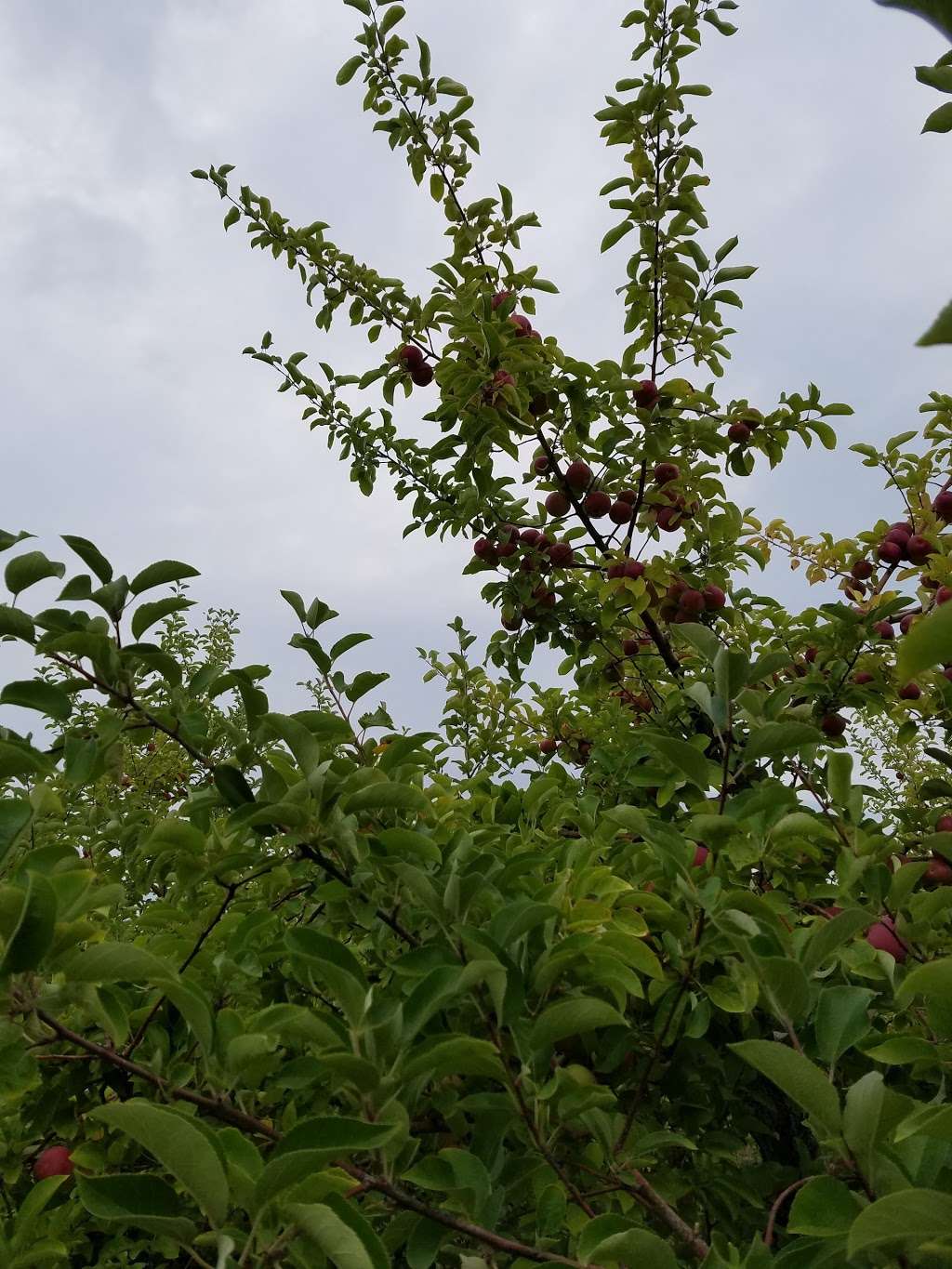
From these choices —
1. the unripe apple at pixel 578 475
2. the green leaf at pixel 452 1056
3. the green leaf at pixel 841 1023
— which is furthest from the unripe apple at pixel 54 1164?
the unripe apple at pixel 578 475

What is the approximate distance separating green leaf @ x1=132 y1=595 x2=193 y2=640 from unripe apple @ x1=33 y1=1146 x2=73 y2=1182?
989 mm

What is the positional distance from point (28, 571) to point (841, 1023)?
4.51ft

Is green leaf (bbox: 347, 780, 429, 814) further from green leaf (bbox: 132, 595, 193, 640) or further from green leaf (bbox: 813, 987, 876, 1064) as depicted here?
green leaf (bbox: 813, 987, 876, 1064)

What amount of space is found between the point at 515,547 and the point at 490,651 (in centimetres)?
47

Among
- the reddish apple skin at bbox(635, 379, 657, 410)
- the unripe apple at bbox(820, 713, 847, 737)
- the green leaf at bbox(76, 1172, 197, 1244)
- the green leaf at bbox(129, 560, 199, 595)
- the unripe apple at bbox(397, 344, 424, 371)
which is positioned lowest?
the green leaf at bbox(76, 1172, 197, 1244)

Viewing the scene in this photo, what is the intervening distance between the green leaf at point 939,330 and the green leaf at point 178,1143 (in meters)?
0.91

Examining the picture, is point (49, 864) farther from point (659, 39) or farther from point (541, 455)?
point (659, 39)

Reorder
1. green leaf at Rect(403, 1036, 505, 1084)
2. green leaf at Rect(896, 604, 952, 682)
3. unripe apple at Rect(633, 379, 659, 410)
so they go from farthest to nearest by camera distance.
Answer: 1. unripe apple at Rect(633, 379, 659, 410)
2. green leaf at Rect(403, 1036, 505, 1084)
3. green leaf at Rect(896, 604, 952, 682)

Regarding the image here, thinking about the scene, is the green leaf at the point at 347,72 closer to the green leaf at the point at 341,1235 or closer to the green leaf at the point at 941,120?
the green leaf at the point at 941,120

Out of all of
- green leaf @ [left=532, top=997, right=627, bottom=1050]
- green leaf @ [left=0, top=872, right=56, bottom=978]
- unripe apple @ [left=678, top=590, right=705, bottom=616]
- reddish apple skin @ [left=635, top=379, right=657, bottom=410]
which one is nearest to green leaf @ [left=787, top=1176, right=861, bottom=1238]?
green leaf @ [left=532, top=997, right=627, bottom=1050]

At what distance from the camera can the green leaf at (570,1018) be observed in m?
1.21

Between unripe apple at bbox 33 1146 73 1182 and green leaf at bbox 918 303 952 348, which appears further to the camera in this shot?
unripe apple at bbox 33 1146 73 1182

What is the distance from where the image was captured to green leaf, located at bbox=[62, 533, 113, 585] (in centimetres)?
158

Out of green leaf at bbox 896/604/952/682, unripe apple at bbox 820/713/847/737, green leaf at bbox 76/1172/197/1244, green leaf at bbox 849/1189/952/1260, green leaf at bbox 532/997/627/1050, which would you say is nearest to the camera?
green leaf at bbox 896/604/952/682
